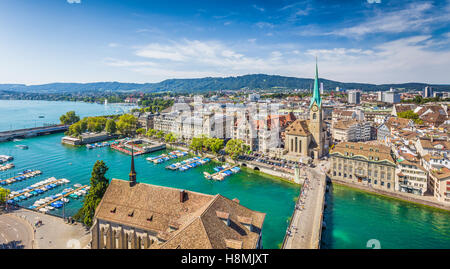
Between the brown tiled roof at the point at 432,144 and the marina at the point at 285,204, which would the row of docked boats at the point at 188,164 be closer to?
the marina at the point at 285,204

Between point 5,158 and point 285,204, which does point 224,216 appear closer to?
point 285,204

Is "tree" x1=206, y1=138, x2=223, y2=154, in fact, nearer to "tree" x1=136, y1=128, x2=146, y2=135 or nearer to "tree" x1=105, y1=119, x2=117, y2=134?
"tree" x1=136, y1=128, x2=146, y2=135

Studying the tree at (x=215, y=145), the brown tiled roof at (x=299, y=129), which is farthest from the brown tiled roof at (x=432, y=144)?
the tree at (x=215, y=145)

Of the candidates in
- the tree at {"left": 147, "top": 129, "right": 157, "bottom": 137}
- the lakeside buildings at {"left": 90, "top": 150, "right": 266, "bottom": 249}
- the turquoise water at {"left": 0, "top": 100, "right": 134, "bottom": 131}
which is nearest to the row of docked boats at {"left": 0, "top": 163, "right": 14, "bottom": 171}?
the tree at {"left": 147, "top": 129, "right": 157, "bottom": 137}

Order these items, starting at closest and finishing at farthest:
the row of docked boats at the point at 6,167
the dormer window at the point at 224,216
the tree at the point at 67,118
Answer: the dormer window at the point at 224,216 → the row of docked boats at the point at 6,167 → the tree at the point at 67,118

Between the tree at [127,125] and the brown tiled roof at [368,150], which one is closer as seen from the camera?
the brown tiled roof at [368,150]

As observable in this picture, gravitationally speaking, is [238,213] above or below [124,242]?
above

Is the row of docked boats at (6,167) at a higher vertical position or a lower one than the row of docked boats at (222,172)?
higher

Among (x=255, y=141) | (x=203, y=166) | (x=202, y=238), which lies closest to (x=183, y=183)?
(x=203, y=166)
